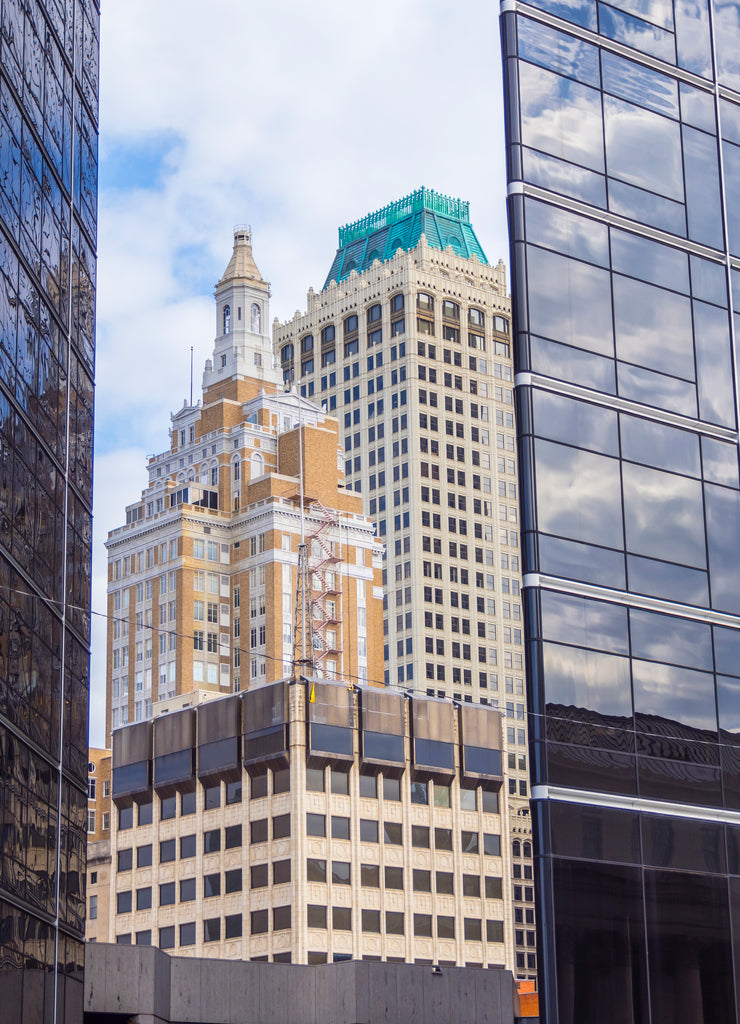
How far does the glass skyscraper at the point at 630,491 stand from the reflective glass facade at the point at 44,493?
440 inches

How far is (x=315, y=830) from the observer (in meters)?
124

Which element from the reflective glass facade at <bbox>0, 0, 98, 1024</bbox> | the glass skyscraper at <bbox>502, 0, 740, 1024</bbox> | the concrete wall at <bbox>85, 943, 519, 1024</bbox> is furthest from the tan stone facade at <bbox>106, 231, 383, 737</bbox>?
the glass skyscraper at <bbox>502, 0, 740, 1024</bbox>

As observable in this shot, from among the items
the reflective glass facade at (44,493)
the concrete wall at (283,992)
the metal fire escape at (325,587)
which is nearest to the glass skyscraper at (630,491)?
the reflective glass facade at (44,493)

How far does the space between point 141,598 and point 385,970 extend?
100 m

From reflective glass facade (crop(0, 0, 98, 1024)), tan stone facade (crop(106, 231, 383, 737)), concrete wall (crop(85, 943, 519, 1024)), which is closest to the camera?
reflective glass facade (crop(0, 0, 98, 1024))

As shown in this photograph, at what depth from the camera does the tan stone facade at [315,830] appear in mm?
123750

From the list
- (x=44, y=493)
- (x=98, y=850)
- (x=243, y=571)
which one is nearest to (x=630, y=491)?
(x=44, y=493)

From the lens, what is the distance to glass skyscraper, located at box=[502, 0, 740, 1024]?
31.6 meters

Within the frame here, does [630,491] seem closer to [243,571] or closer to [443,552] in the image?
[243,571]

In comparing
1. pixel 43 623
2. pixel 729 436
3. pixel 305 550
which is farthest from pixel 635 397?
pixel 305 550

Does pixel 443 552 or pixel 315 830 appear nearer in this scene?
pixel 315 830

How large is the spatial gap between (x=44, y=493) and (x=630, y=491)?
14423 mm

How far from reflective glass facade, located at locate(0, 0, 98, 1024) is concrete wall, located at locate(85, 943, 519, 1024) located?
15.8 metres

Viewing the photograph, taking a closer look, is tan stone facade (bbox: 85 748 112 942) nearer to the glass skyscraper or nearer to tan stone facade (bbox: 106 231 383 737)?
tan stone facade (bbox: 106 231 383 737)
